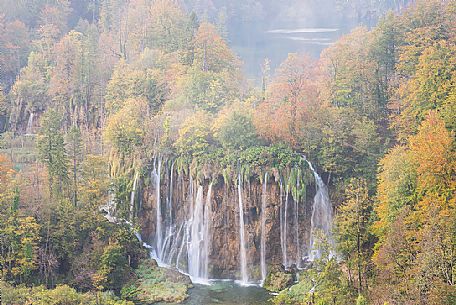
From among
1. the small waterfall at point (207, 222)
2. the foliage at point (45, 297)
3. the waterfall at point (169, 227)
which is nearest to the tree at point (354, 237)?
the small waterfall at point (207, 222)

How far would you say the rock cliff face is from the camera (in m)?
34.5

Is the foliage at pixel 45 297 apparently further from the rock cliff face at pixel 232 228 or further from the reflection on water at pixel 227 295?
the rock cliff face at pixel 232 228

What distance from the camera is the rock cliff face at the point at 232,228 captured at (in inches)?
1357

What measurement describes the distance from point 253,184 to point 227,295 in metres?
6.73

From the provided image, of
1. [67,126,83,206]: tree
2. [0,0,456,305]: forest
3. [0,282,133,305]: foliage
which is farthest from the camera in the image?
[67,126,83,206]: tree

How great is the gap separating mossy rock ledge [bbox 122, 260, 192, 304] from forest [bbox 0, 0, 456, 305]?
3.7 inches

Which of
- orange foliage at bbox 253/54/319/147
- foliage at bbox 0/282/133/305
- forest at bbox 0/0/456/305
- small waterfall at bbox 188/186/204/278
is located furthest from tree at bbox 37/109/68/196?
orange foliage at bbox 253/54/319/147

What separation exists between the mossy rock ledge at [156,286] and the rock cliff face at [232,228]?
86.5 inches

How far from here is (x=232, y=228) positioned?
115ft

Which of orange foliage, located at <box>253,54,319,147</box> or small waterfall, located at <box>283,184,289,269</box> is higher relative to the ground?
orange foliage, located at <box>253,54,319,147</box>

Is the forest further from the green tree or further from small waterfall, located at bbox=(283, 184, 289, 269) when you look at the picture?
the green tree

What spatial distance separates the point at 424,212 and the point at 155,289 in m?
13.8

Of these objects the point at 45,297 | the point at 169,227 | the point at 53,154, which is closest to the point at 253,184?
the point at 169,227

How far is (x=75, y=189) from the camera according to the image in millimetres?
33219
